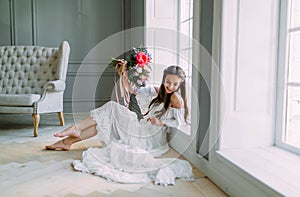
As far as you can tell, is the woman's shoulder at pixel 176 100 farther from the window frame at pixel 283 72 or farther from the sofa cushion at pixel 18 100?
the sofa cushion at pixel 18 100

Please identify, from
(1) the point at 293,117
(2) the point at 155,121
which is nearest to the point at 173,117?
(2) the point at 155,121

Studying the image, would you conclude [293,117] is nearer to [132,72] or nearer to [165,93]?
[165,93]

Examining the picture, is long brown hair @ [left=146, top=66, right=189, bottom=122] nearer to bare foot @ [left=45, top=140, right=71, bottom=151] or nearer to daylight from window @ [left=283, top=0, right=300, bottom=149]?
daylight from window @ [left=283, top=0, right=300, bottom=149]

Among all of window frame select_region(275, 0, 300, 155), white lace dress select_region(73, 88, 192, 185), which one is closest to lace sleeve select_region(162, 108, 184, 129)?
white lace dress select_region(73, 88, 192, 185)

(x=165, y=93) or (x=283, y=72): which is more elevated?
(x=283, y=72)

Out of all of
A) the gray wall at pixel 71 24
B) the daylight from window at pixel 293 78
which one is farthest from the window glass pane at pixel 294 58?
the gray wall at pixel 71 24

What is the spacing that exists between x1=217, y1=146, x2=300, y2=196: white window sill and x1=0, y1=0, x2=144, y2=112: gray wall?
2807 millimetres

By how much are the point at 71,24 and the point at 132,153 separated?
313 cm

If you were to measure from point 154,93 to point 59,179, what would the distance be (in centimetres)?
85

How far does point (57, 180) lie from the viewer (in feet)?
6.21

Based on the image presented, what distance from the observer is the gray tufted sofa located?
356cm

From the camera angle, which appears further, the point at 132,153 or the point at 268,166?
the point at 132,153

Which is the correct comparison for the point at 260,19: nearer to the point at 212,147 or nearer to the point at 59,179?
the point at 212,147

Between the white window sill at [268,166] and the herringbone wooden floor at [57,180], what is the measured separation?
0.76 feet
